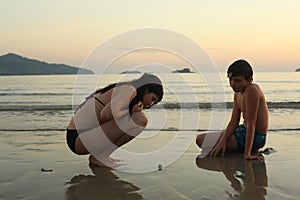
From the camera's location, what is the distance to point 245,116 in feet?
16.9

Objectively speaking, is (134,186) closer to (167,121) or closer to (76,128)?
(76,128)

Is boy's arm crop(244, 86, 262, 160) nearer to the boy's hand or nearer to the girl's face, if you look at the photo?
the boy's hand

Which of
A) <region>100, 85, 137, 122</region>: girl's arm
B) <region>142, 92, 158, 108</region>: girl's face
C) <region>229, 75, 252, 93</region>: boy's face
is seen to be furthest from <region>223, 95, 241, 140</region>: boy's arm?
<region>100, 85, 137, 122</region>: girl's arm

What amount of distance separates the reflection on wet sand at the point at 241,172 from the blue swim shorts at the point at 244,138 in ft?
0.55

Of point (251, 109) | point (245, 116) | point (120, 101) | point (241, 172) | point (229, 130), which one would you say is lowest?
point (241, 172)

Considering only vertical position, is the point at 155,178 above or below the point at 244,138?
below

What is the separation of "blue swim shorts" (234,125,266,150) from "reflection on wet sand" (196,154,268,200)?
0.55 feet

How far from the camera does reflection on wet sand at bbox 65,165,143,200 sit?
3418mm

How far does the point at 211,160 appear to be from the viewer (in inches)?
197

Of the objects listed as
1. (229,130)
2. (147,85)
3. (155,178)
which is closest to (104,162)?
(155,178)

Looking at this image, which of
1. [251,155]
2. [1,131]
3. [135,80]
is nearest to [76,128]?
[135,80]

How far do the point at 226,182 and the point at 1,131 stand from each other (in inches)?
220

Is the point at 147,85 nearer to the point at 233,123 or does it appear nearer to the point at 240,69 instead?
the point at 240,69

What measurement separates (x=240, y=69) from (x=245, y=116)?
69 centimetres
